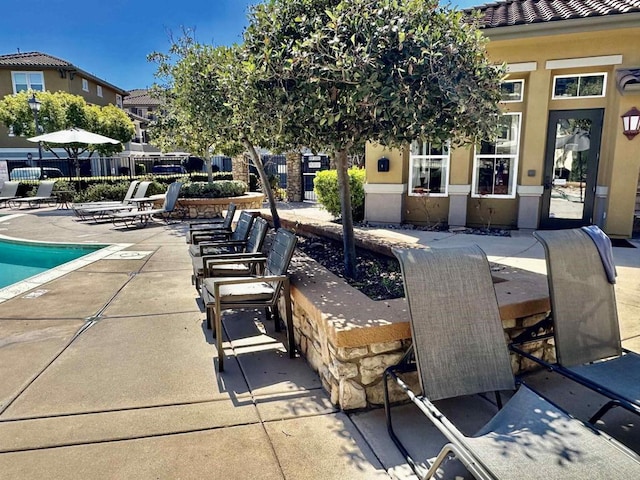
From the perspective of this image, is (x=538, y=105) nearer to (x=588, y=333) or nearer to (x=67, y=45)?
(x=588, y=333)

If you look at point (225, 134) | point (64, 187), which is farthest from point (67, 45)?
point (225, 134)

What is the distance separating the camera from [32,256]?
8320 millimetres

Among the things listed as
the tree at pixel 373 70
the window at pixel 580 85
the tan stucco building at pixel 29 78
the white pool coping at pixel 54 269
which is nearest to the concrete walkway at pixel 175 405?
the white pool coping at pixel 54 269

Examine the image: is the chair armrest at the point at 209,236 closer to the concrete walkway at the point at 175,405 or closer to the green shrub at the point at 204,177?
the concrete walkway at the point at 175,405

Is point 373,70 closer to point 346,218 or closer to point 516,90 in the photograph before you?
point 346,218

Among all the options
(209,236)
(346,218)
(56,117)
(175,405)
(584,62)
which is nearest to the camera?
(175,405)

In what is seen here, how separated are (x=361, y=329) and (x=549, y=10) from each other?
8638 millimetres

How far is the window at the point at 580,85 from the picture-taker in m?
7.95

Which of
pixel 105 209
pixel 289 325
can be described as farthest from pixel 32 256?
pixel 289 325

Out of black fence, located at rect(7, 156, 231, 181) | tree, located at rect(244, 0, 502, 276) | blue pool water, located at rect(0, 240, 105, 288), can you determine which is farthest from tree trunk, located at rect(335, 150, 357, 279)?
black fence, located at rect(7, 156, 231, 181)

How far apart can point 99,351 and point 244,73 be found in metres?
2.76

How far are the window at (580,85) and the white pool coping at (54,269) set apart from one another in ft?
27.9

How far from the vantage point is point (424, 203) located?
30.9ft

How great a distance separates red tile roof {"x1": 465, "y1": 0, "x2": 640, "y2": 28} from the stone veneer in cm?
582
